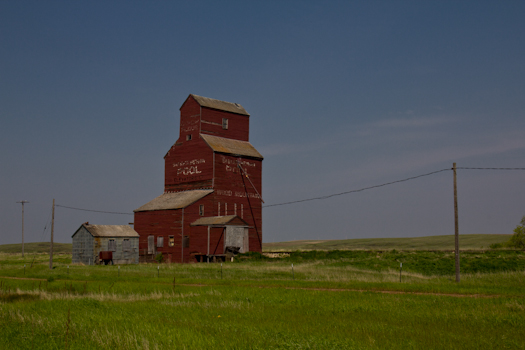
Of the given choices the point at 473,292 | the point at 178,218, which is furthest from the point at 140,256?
the point at 473,292

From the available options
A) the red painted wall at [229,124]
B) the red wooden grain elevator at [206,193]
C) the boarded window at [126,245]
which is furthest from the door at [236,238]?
the red painted wall at [229,124]

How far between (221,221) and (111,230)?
1308 centimetres

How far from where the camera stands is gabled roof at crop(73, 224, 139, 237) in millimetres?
50688

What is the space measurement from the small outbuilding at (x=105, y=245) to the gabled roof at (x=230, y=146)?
12868 millimetres

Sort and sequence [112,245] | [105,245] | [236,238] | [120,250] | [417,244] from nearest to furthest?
[236,238], [105,245], [112,245], [120,250], [417,244]

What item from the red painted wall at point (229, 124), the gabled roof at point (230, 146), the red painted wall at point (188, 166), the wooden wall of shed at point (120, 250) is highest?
the red painted wall at point (229, 124)

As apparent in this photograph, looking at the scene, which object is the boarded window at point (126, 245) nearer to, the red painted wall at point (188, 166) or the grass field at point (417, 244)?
the red painted wall at point (188, 166)

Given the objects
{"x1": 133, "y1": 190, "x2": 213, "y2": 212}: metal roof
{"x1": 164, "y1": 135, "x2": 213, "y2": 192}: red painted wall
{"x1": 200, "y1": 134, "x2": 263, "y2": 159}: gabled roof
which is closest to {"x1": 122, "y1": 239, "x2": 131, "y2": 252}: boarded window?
{"x1": 133, "y1": 190, "x2": 213, "y2": 212}: metal roof

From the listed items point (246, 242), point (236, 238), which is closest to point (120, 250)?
point (236, 238)

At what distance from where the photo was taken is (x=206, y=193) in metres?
50.3

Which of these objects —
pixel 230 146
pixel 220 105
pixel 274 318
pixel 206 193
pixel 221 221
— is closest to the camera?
pixel 274 318

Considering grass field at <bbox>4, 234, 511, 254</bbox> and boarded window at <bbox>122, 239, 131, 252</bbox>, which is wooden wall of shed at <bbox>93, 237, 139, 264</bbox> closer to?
boarded window at <bbox>122, 239, 131, 252</bbox>

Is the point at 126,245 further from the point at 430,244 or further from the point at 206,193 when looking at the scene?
the point at 430,244

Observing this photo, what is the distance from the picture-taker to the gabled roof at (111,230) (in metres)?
50.7
